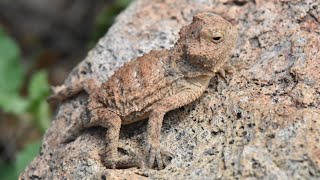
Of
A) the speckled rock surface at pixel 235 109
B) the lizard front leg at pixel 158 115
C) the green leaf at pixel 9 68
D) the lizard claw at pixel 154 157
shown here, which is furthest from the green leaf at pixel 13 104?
the lizard claw at pixel 154 157

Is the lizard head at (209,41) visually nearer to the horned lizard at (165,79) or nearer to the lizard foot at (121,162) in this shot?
the horned lizard at (165,79)

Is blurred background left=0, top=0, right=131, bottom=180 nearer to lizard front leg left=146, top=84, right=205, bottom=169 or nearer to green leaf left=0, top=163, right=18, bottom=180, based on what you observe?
green leaf left=0, top=163, right=18, bottom=180

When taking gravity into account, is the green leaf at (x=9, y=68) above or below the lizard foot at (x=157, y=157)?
above

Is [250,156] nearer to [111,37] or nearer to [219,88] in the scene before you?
[219,88]

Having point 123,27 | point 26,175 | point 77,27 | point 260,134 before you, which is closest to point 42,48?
point 77,27

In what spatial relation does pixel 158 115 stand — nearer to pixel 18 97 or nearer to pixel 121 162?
pixel 121 162

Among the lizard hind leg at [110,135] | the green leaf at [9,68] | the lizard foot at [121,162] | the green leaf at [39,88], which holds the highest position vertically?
the green leaf at [9,68]

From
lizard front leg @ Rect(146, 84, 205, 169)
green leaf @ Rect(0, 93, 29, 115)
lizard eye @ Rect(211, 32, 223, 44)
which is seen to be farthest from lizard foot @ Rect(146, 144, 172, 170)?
green leaf @ Rect(0, 93, 29, 115)

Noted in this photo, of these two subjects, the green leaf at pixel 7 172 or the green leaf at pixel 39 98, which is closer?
the green leaf at pixel 39 98
